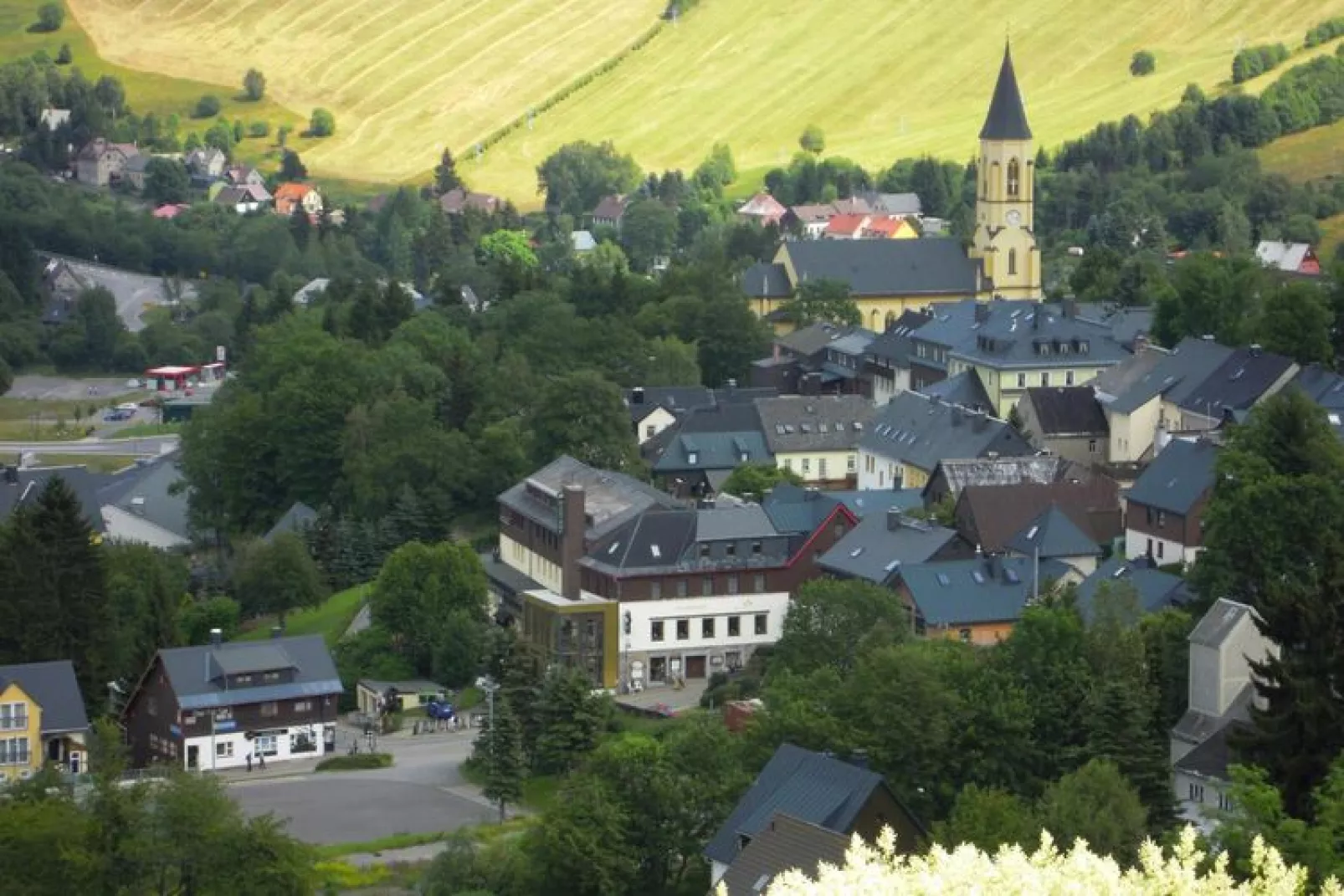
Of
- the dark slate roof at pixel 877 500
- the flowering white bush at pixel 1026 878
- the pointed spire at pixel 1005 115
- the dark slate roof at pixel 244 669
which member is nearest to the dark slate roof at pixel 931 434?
the dark slate roof at pixel 877 500

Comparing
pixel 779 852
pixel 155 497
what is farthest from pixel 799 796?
pixel 155 497

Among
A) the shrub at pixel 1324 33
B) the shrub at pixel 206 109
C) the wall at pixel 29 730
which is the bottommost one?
the wall at pixel 29 730

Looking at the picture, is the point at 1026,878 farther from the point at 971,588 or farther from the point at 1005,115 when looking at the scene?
the point at 1005,115

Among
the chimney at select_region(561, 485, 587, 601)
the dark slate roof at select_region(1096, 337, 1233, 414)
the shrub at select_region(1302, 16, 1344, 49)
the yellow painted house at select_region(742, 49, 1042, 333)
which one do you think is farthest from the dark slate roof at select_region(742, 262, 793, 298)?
the shrub at select_region(1302, 16, 1344, 49)

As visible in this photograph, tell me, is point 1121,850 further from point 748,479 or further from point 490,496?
point 490,496

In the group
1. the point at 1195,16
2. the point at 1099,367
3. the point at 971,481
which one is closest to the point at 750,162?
the point at 1195,16

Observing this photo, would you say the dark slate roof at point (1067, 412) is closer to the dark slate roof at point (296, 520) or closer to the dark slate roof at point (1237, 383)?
the dark slate roof at point (1237, 383)

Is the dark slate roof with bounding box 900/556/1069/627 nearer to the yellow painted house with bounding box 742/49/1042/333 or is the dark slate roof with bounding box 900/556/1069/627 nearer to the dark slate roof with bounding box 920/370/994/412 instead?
the dark slate roof with bounding box 920/370/994/412
